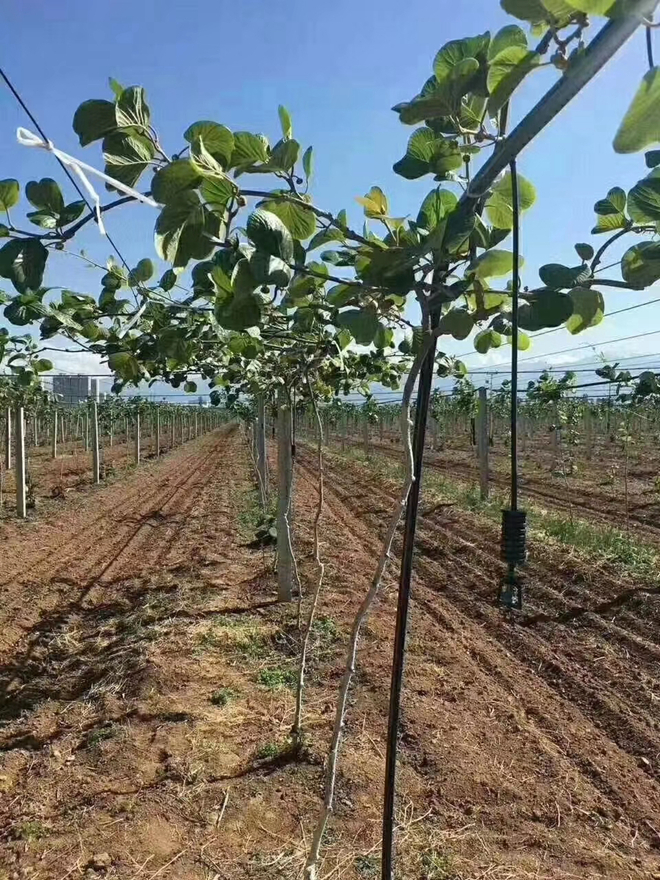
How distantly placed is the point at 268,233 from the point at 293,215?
0.14 m

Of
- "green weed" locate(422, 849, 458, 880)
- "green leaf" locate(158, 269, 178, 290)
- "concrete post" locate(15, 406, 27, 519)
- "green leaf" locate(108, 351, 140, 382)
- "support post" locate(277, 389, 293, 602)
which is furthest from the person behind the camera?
"concrete post" locate(15, 406, 27, 519)

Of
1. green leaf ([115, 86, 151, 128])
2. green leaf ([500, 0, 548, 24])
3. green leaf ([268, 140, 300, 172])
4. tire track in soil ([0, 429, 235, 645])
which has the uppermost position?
green leaf ([500, 0, 548, 24])

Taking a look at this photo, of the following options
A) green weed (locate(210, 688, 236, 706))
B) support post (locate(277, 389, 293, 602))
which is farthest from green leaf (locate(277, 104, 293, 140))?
support post (locate(277, 389, 293, 602))

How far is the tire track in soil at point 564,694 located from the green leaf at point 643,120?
10.6ft

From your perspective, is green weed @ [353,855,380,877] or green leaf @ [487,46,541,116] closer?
green leaf @ [487,46,541,116]

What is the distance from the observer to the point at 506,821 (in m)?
2.84

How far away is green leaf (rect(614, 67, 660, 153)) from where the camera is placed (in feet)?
2.17

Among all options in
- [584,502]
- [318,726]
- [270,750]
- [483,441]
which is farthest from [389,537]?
[584,502]

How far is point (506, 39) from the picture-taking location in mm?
890

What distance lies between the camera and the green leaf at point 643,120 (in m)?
0.66

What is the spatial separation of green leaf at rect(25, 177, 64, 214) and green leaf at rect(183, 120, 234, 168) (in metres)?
0.32

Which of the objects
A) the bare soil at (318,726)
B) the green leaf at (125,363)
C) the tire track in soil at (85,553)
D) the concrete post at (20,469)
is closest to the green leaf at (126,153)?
the green leaf at (125,363)

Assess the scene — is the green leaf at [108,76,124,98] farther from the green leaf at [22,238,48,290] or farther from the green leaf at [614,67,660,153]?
the green leaf at [614,67,660,153]

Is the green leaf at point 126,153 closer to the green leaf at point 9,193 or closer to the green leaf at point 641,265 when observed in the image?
the green leaf at point 9,193
